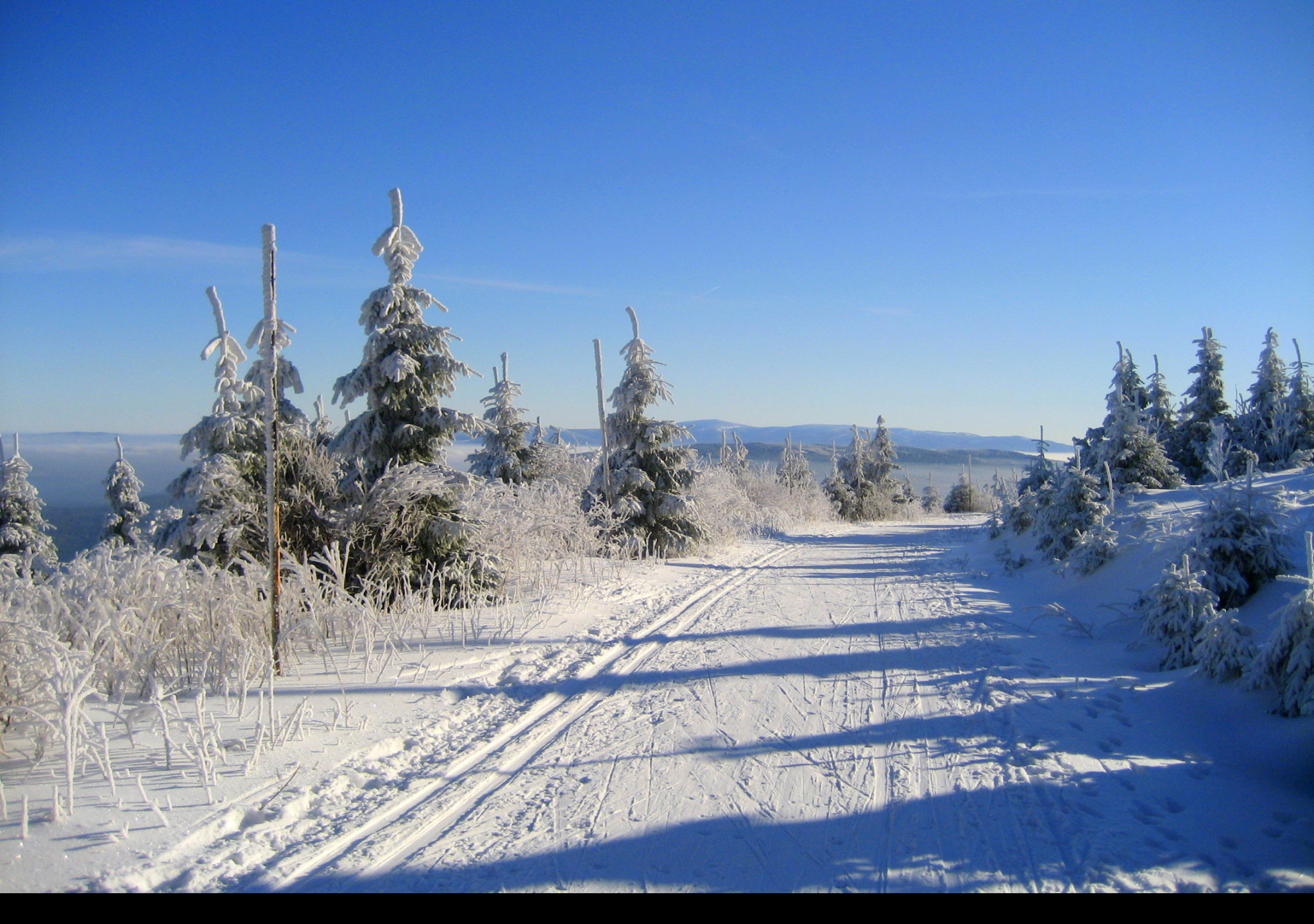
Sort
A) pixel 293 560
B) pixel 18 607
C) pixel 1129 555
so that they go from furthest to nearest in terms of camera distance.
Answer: pixel 1129 555 < pixel 293 560 < pixel 18 607

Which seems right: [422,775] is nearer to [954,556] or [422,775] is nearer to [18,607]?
[18,607]

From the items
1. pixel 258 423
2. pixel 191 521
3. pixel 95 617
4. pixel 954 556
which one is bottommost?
pixel 954 556

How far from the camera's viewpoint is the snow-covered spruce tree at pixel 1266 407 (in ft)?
76.2

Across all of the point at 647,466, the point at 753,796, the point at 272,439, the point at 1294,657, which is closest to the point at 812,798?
the point at 753,796

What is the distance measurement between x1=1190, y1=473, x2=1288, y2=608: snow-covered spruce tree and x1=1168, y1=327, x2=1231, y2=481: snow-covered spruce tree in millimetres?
21547

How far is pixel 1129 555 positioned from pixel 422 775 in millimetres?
9964

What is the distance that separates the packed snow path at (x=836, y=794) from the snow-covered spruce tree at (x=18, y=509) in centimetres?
2595

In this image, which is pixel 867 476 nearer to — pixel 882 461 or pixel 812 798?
pixel 882 461

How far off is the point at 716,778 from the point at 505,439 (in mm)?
18523

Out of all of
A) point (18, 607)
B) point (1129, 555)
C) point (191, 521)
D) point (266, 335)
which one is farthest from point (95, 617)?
point (1129, 555)

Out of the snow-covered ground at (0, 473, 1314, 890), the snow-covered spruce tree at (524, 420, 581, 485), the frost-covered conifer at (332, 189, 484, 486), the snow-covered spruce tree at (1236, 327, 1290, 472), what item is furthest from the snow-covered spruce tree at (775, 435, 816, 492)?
the snow-covered ground at (0, 473, 1314, 890)

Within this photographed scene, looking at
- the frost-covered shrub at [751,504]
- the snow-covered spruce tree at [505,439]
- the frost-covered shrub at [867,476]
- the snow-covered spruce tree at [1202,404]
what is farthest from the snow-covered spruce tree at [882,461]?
the snow-covered spruce tree at [505,439]

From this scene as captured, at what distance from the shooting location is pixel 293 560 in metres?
6.52

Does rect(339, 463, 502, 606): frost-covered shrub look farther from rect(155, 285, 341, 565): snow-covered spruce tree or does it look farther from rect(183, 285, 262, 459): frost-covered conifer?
rect(183, 285, 262, 459): frost-covered conifer
